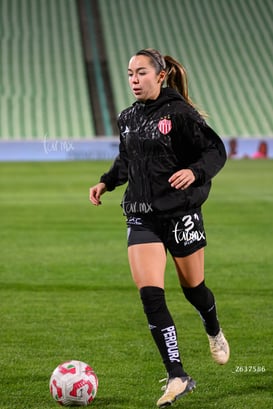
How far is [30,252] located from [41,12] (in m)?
32.9

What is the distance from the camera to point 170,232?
6.18 metres

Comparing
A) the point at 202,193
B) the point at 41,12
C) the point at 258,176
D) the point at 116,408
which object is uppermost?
the point at 41,12

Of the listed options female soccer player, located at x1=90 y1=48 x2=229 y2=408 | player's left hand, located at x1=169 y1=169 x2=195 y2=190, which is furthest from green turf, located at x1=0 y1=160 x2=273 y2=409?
player's left hand, located at x1=169 y1=169 x2=195 y2=190

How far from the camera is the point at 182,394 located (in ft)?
19.1

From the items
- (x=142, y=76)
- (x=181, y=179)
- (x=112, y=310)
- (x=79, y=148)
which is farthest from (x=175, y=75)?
(x=79, y=148)

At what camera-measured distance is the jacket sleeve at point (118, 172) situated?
6.50 meters

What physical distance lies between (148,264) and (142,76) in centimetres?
113

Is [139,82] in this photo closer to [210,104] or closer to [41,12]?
[210,104]

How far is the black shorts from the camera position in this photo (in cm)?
616

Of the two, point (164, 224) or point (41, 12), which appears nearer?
point (164, 224)

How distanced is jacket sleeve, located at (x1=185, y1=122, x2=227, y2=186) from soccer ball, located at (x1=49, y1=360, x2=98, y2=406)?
133 cm

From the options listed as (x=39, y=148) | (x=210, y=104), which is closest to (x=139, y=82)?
(x=39, y=148)

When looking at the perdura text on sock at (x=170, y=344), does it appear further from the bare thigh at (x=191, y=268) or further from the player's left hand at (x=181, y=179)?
the player's left hand at (x=181, y=179)

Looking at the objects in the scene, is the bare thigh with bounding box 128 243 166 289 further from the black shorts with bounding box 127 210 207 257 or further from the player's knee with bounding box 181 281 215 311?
the player's knee with bounding box 181 281 215 311
